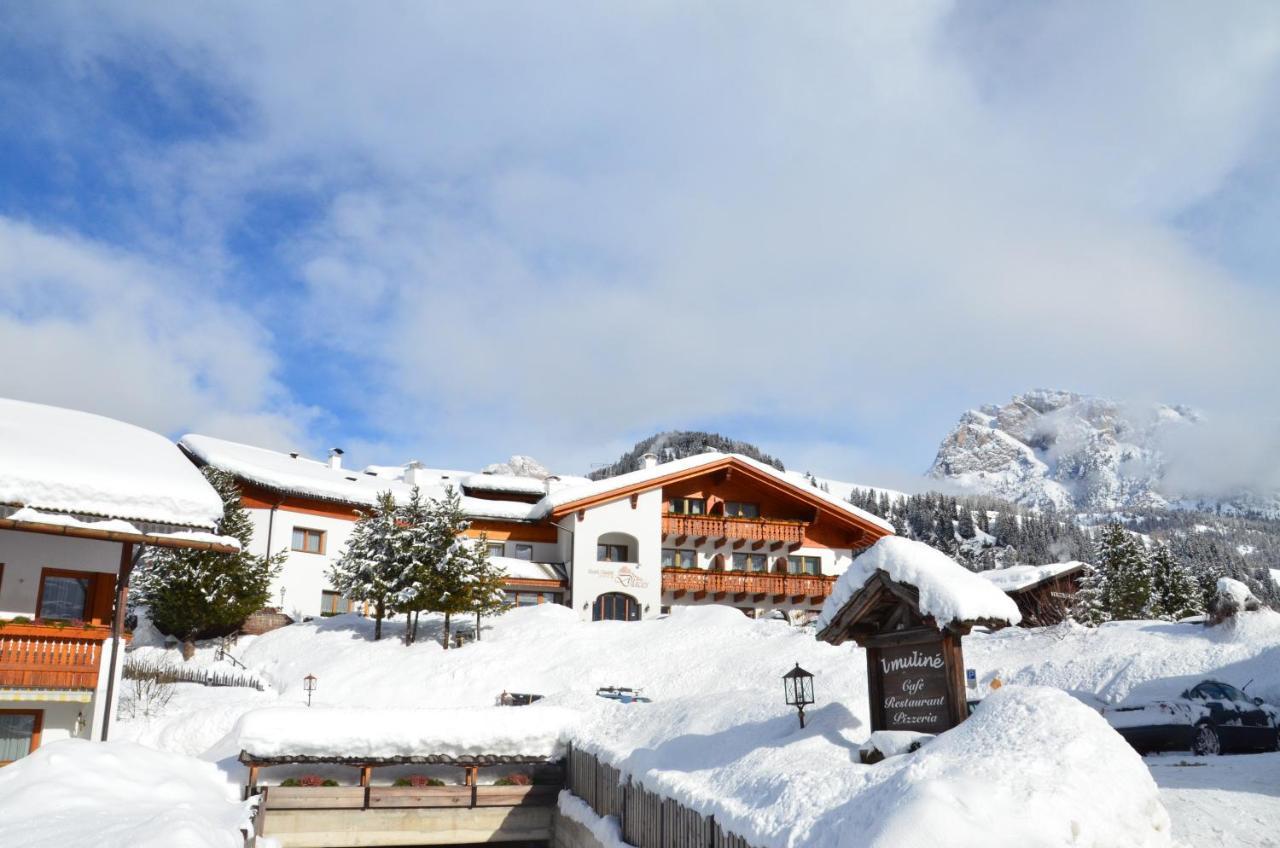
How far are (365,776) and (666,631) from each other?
46.6 ft

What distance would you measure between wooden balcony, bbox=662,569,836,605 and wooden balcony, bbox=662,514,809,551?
172 centimetres


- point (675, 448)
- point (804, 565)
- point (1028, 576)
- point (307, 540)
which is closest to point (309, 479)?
point (307, 540)

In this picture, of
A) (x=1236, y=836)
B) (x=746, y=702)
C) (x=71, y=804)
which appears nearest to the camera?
(x=1236, y=836)

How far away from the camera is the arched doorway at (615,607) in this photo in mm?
43094

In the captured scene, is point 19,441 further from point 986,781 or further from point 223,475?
point 986,781

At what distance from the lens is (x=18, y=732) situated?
70.1ft

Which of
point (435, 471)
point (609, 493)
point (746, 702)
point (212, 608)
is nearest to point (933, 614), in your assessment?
point (746, 702)

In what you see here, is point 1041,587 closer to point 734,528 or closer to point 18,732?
point 734,528

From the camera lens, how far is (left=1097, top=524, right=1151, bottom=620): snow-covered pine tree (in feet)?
145

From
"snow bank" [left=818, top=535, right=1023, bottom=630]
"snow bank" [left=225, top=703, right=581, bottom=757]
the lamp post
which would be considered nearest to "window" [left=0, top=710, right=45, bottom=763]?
"snow bank" [left=225, top=703, right=581, bottom=757]

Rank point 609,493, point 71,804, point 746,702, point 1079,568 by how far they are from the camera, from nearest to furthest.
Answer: point 71,804, point 746,702, point 609,493, point 1079,568

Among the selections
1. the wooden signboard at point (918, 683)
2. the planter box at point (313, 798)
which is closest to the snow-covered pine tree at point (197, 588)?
the planter box at point (313, 798)

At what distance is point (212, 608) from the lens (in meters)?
34.2

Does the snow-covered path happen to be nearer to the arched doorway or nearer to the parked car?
the parked car
